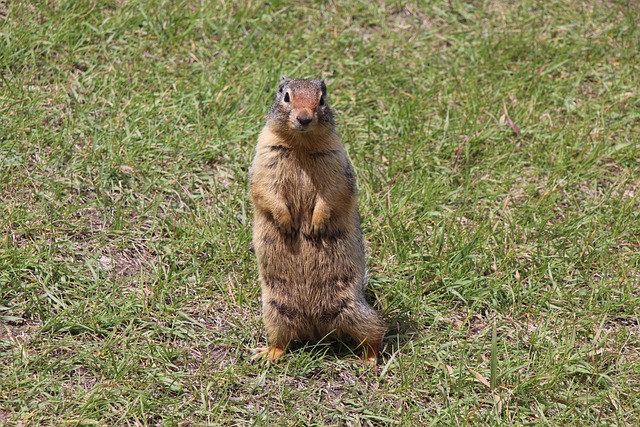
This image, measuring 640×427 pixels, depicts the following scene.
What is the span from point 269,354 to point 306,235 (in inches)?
25.8

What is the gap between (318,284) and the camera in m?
4.56

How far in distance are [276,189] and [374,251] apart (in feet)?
3.90

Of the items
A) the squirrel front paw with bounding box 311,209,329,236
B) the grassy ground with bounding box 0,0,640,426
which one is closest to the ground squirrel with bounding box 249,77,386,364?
the squirrel front paw with bounding box 311,209,329,236

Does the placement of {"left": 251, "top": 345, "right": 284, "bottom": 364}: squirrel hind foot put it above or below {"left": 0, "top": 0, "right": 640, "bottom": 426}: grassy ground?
below

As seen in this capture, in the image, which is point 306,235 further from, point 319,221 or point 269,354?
point 269,354

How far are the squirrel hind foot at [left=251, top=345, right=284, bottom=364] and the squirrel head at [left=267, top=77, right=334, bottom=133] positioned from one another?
3.79 ft

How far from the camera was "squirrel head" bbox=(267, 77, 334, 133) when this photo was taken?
14.0 feet

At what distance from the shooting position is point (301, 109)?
4309 millimetres

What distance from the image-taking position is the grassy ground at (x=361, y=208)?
14.5ft

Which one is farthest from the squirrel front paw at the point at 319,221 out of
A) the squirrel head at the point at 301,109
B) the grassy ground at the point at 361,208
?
the grassy ground at the point at 361,208

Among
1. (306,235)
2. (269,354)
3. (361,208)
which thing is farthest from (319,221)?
(361,208)

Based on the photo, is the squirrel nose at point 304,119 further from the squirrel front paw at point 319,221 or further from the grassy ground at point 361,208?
the grassy ground at point 361,208

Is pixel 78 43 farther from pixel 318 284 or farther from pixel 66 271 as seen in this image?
pixel 318 284

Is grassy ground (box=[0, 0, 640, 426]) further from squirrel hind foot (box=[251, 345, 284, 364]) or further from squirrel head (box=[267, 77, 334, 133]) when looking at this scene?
squirrel head (box=[267, 77, 334, 133])
